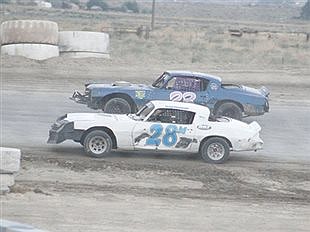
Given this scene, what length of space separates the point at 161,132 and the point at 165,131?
0.27 feet

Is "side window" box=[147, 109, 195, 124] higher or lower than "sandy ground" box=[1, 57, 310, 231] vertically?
higher

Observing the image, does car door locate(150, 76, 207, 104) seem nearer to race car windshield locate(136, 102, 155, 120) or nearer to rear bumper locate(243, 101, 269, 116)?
rear bumper locate(243, 101, 269, 116)

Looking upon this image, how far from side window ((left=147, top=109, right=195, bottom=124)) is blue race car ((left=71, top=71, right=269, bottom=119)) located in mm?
4312

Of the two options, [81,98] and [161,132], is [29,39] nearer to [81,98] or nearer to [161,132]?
[81,98]

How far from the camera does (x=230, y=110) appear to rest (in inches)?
896

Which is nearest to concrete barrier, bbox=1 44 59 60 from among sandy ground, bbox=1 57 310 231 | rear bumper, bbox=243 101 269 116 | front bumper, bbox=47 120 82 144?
sandy ground, bbox=1 57 310 231

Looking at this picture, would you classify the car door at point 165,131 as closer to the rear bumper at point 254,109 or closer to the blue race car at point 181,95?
the blue race car at point 181,95

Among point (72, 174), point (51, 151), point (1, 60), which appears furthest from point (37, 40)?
point (72, 174)

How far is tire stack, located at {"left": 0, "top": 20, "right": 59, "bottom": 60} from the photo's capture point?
115ft

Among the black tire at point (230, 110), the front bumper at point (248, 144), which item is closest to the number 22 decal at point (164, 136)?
the front bumper at point (248, 144)

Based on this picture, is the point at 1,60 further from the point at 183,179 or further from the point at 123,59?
the point at 183,179

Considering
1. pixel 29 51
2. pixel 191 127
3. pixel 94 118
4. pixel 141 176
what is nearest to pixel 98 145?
pixel 94 118

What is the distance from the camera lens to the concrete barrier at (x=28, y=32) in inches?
1380

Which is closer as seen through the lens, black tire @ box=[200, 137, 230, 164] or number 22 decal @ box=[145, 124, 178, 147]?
number 22 decal @ box=[145, 124, 178, 147]
